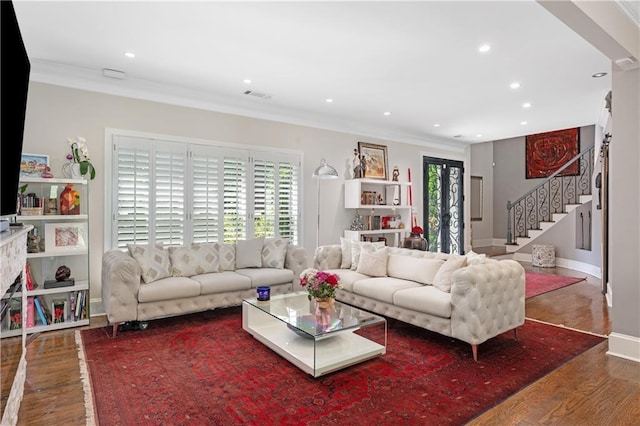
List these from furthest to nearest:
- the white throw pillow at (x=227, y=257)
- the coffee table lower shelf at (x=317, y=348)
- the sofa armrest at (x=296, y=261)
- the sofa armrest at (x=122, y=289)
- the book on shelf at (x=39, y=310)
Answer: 1. the sofa armrest at (x=296, y=261)
2. the white throw pillow at (x=227, y=257)
3. the book on shelf at (x=39, y=310)
4. the sofa armrest at (x=122, y=289)
5. the coffee table lower shelf at (x=317, y=348)

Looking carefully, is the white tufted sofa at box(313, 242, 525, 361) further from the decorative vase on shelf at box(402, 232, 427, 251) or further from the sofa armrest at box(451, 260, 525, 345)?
the decorative vase on shelf at box(402, 232, 427, 251)

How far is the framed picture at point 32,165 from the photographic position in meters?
4.00

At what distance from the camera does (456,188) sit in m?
8.73

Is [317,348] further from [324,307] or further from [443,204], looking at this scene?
[443,204]

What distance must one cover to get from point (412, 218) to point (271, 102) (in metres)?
3.86

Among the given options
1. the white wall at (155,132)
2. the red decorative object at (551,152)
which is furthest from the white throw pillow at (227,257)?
the red decorative object at (551,152)

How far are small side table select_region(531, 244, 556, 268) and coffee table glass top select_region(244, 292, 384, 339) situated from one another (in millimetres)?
6555

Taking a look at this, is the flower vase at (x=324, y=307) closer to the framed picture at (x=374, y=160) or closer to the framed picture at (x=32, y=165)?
the framed picture at (x=32, y=165)

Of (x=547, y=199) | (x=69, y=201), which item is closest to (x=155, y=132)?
(x=69, y=201)

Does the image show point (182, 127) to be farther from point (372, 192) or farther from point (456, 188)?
point (456, 188)

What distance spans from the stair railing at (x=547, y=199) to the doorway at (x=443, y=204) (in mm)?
1595

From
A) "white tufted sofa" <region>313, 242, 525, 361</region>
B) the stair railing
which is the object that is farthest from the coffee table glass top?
the stair railing

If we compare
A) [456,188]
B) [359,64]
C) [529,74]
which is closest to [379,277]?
[359,64]

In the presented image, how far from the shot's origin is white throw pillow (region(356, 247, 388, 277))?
14.9 feet
